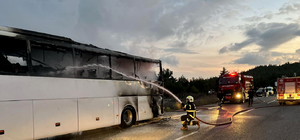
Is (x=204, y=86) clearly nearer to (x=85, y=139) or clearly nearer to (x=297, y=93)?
(x=297, y=93)

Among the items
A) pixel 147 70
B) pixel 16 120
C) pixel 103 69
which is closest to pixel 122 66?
pixel 103 69

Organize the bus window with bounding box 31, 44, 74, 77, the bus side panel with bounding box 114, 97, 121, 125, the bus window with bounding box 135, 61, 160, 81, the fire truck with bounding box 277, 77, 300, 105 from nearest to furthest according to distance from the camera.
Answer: the bus window with bounding box 31, 44, 74, 77 < the bus side panel with bounding box 114, 97, 121, 125 < the bus window with bounding box 135, 61, 160, 81 < the fire truck with bounding box 277, 77, 300, 105

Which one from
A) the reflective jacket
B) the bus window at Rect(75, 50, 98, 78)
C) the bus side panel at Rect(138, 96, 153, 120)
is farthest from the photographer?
Answer: the bus side panel at Rect(138, 96, 153, 120)

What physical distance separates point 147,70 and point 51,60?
18.6ft

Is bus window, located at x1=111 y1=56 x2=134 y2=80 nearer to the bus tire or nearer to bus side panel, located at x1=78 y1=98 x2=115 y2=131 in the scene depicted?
bus side panel, located at x1=78 y1=98 x2=115 y2=131

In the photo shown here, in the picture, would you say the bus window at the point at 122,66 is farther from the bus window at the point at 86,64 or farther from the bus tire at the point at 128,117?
the bus tire at the point at 128,117

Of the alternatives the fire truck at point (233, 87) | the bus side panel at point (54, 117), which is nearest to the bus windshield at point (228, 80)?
the fire truck at point (233, 87)

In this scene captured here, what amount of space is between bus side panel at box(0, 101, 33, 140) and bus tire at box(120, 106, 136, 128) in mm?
4336

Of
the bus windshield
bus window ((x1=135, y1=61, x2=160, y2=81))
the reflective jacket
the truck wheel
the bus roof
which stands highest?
the bus roof

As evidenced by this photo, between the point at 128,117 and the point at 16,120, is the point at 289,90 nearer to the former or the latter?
the point at 128,117

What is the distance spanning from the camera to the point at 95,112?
9742 millimetres

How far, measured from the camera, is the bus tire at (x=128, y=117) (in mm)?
11117

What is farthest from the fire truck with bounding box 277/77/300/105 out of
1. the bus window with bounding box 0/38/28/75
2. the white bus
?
the bus window with bounding box 0/38/28/75

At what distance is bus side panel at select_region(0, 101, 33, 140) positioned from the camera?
6898 millimetres
